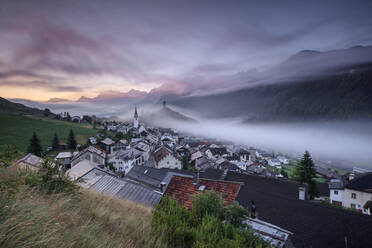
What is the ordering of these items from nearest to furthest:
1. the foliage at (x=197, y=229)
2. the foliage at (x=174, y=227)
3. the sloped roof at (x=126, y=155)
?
→ the foliage at (x=197, y=229) < the foliage at (x=174, y=227) < the sloped roof at (x=126, y=155)

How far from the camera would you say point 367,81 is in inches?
6929

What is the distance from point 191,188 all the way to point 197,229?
38.0 feet

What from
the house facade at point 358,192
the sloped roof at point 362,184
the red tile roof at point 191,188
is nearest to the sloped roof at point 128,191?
the red tile roof at point 191,188

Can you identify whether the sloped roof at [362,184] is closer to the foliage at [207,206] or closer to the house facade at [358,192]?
the house facade at [358,192]

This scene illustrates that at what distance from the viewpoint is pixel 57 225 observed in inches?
128

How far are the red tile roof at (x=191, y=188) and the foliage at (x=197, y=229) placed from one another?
9.03m

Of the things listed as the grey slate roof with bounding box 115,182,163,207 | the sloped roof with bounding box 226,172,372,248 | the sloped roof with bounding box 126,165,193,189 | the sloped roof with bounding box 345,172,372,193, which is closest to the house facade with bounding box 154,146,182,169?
the sloped roof with bounding box 126,165,193,189

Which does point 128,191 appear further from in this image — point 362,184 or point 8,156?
point 362,184

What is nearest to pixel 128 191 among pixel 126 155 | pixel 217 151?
pixel 126 155

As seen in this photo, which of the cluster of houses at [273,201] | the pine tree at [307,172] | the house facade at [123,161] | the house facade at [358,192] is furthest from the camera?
the house facade at [123,161]

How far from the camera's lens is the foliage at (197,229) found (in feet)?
13.0

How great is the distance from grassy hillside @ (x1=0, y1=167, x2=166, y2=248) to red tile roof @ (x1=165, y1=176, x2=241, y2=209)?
9500mm

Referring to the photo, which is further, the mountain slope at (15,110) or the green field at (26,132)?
the mountain slope at (15,110)

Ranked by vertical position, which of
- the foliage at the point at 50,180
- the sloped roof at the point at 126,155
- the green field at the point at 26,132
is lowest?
the sloped roof at the point at 126,155
